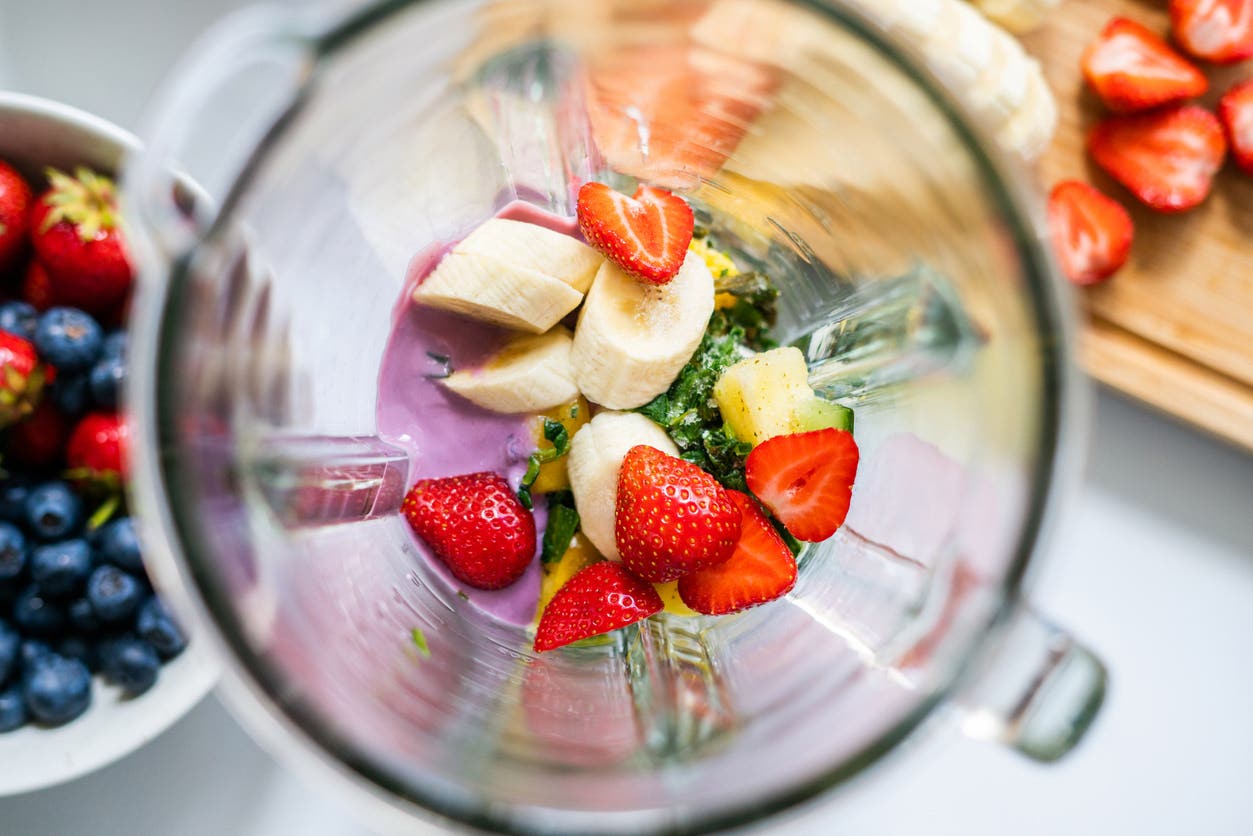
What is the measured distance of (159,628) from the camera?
0.72 meters

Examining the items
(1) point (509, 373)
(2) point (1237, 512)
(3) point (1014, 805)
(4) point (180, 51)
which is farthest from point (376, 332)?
(2) point (1237, 512)

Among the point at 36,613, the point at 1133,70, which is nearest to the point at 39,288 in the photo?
the point at 36,613

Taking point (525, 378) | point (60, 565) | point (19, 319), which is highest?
point (525, 378)

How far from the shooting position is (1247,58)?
997mm

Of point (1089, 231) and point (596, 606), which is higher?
point (1089, 231)

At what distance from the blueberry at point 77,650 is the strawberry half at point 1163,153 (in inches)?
41.0

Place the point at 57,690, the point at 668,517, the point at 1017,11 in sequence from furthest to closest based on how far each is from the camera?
the point at 1017,11 < the point at 57,690 < the point at 668,517

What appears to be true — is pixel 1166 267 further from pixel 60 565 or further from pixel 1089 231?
pixel 60 565

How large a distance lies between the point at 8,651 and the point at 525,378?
1.56 ft

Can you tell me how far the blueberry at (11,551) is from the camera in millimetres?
729

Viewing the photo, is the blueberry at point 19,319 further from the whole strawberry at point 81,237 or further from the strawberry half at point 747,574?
the strawberry half at point 747,574

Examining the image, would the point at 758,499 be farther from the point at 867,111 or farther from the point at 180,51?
the point at 180,51

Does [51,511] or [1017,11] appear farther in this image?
[1017,11]

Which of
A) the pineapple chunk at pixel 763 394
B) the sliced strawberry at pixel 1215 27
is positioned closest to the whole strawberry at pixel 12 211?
the pineapple chunk at pixel 763 394
